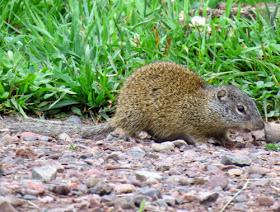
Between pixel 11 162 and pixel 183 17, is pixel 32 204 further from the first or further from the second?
pixel 183 17

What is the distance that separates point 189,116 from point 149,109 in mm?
479

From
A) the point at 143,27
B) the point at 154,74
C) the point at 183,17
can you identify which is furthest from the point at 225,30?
the point at 154,74

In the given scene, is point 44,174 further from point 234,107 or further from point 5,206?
point 234,107

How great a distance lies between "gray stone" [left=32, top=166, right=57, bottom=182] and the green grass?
108 inches

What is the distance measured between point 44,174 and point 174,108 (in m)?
2.74

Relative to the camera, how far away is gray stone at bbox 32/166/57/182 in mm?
3240

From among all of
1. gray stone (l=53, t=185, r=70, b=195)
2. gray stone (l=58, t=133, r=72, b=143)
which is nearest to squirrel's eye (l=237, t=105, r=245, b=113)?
gray stone (l=58, t=133, r=72, b=143)

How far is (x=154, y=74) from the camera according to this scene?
5.79m

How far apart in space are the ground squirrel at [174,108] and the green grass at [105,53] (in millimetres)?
493

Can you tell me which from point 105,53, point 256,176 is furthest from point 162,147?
point 105,53

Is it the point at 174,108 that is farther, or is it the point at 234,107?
the point at 234,107

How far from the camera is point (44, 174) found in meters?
3.26

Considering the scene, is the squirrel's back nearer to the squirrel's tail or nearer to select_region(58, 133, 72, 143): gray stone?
the squirrel's tail

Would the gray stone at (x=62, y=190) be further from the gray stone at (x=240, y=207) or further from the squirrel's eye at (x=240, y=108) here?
the squirrel's eye at (x=240, y=108)
